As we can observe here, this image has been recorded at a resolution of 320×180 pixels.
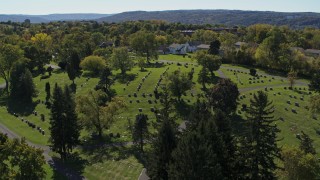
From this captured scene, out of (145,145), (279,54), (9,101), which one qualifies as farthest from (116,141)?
(279,54)

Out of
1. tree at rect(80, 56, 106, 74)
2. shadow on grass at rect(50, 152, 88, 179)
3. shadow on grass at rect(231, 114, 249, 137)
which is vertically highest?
tree at rect(80, 56, 106, 74)

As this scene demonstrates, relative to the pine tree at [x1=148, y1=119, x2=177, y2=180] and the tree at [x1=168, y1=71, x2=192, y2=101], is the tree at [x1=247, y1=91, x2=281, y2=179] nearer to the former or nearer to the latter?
the pine tree at [x1=148, y1=119, x2=177, y2=180]

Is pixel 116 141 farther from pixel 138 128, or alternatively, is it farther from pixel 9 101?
pixel 9 101

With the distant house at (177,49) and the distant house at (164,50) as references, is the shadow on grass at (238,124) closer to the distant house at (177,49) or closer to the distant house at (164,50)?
the distant house at (177,49)

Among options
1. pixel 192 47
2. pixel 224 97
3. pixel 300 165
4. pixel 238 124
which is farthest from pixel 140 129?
pixel 192 47

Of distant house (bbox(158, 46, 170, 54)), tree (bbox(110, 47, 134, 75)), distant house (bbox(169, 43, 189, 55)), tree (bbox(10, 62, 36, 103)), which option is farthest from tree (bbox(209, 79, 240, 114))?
distant house (bbox(158, 46, 170, 54))

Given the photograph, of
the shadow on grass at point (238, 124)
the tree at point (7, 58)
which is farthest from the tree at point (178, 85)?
the tree at point (7, 58)

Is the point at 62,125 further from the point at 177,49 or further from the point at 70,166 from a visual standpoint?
the point at 177,49
